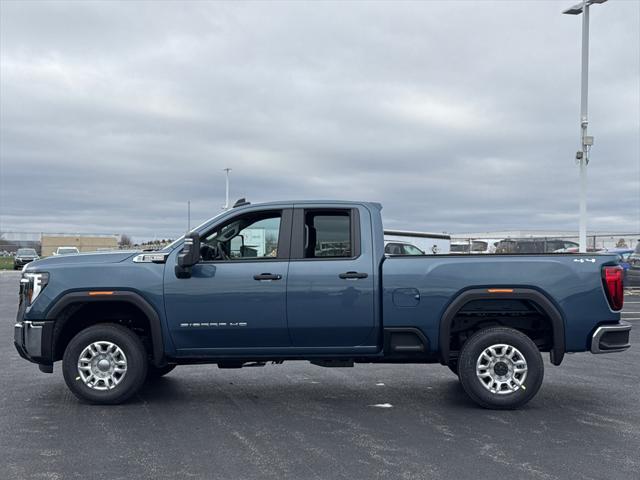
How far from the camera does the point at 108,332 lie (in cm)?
698

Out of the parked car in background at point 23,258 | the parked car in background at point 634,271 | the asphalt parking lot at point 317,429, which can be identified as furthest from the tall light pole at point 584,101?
the parked car in background at point 23,258

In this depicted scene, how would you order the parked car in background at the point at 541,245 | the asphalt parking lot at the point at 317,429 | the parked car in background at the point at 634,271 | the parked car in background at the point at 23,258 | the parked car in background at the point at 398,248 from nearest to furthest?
the asphalt parking lot at the point at 317,429 → the parked car in background at the point at 398,248 → the parked car in background at the point at 634,271 → the parked car in background at the point at 541,245 → the parked car in background at the point at 23,258

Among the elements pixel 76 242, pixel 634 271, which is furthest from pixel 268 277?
pixel 76 242

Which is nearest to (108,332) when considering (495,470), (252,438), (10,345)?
(252,438)

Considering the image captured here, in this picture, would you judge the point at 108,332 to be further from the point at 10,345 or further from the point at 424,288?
the point at 10,345

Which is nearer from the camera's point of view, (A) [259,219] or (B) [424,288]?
(B) [424,288]

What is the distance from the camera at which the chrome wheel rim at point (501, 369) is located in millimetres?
6840

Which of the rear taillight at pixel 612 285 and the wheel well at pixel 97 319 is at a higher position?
the rear taillight at pixel 612 285

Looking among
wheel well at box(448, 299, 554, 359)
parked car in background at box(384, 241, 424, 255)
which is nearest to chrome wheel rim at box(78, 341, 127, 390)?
wheel well at box(448, 299, 554, 359)

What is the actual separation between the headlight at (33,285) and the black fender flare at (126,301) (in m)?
0.24

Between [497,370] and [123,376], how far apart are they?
3707 millimetres

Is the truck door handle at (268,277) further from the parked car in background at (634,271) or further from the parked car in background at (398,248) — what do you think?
the parked car in background at (634,271)

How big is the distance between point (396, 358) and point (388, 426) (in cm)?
91

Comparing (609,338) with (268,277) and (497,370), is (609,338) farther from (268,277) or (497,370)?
(268,277)
